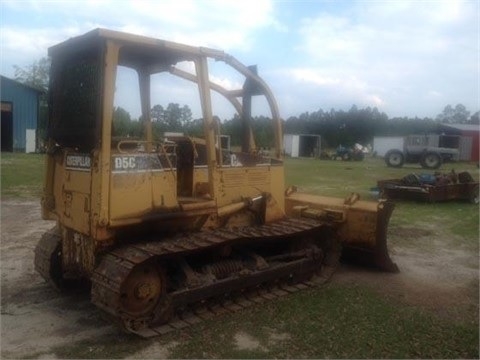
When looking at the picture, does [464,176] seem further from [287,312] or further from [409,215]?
[287,312]

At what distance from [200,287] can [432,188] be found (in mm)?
10112

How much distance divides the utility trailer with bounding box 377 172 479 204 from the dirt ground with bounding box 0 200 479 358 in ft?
14.8

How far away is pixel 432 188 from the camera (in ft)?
44.2

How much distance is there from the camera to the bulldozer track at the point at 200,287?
4582mm

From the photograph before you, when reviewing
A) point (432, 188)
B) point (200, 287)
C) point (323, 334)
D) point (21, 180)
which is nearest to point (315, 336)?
point (323, 334)

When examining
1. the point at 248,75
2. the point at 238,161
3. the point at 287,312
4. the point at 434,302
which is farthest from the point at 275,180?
the point at 434,302

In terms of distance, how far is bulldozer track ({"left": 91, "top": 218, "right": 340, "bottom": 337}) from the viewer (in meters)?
4.58

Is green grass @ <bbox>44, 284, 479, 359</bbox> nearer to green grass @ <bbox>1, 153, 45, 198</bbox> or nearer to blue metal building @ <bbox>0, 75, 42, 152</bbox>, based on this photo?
green grass @ <bbox>1, 153, 45, 198</bbox>

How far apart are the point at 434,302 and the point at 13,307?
4757 millimetres

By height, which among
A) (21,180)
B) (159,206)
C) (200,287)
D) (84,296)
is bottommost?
(84,296)

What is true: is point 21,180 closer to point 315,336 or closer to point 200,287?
point 200,287

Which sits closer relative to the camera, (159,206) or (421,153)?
(159,206)

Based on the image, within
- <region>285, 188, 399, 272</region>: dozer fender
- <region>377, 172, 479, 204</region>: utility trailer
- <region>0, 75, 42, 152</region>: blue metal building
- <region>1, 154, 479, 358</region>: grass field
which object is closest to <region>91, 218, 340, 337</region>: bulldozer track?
<region>1, 154, 479, 358</region>: grass field

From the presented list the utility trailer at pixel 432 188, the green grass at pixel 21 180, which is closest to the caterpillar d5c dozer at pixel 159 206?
the utility trailer at pixel 432 188
